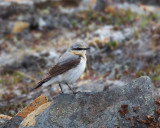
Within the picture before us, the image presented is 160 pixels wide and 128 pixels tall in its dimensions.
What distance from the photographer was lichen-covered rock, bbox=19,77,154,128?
6.37m

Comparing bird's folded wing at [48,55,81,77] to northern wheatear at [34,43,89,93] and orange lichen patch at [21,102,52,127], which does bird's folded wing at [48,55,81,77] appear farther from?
orange lichen patch at [21,102,52,127]

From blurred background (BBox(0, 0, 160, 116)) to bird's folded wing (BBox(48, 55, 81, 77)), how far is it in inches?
97.2

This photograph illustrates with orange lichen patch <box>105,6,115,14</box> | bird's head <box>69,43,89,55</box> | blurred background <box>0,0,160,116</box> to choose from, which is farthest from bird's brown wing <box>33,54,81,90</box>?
orange lichen patch <box>105,6,115,14</box>

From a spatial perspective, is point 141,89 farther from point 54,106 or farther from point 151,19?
point 151,19

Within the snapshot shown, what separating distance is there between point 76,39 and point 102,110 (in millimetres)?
9382

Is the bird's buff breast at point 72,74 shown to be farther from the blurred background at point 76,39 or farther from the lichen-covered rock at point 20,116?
the blurred background at point 76,39

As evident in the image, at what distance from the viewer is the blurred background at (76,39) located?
38.4ft

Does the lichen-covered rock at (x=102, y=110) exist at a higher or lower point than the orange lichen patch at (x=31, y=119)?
higher

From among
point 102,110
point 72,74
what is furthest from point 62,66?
point 102,110

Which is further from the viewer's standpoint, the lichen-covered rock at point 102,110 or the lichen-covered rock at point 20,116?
the lichen-covered rock at point 20,116

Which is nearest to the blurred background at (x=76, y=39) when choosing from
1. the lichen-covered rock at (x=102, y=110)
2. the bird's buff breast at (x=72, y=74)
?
the bird's buff breast at (x=72, y=74)

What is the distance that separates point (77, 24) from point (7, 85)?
645 cm

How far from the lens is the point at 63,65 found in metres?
7.64

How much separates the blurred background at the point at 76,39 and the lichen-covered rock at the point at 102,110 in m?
3.05
